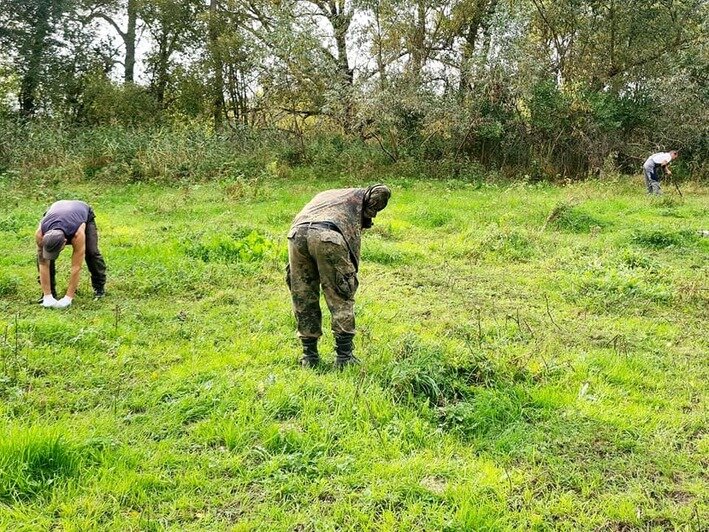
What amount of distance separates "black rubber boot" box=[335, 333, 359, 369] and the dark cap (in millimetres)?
2883

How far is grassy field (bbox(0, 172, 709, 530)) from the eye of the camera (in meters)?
2.78

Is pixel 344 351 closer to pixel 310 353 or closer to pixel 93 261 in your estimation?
pixel 310 353

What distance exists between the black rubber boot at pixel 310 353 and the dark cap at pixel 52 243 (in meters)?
2.61

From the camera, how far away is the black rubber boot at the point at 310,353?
429 cm

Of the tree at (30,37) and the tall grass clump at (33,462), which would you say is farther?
the tree at (30,37)

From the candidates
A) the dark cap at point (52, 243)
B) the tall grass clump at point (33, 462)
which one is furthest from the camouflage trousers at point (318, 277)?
the dark cap at point (52, 243)

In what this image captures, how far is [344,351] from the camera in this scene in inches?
166

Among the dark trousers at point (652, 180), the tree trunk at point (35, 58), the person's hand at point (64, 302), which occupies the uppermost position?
the tree trunk at point (35, 58)

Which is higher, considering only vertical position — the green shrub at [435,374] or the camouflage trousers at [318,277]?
the camouflage trousers at [318,277]

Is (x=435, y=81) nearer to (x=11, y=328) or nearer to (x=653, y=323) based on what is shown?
(x=653, y=323)

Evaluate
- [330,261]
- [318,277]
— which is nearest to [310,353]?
[318,277]

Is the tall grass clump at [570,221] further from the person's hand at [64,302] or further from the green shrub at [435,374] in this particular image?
the person's hand at [64,302]

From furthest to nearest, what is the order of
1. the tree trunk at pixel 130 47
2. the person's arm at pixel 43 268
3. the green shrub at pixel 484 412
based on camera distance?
the tree trunk at pixel 130 47
the person's arm at pixel 43 268
the green shrub at pixel 484 412

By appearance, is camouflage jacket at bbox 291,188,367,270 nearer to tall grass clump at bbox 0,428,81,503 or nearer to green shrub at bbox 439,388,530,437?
green shrub at bbox 439,388,530,437
